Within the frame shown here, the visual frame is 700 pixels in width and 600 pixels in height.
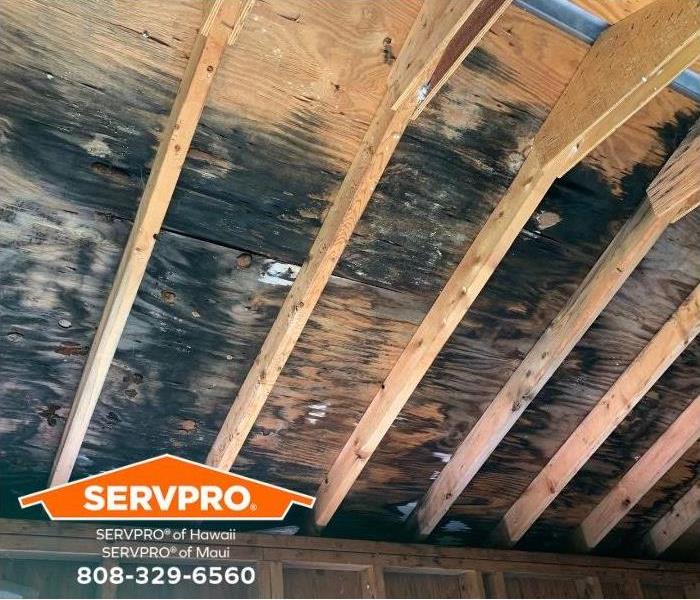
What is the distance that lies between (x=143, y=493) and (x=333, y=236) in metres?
1.24

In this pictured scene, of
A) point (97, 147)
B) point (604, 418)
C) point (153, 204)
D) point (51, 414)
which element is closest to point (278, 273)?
point (153, 204)

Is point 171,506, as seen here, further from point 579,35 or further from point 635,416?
point 579,35

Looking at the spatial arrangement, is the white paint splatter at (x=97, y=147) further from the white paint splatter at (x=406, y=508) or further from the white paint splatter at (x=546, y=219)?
the white paint splatter at (x=406, y=508)

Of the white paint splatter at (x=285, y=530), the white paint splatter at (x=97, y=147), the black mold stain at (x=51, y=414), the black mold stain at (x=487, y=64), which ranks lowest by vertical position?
the white paint splatter at (x=285, y=530)

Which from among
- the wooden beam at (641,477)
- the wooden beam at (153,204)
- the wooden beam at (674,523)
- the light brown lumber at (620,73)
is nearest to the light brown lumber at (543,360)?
the light brown lumber at (620,73)

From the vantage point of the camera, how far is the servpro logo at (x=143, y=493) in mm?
2412

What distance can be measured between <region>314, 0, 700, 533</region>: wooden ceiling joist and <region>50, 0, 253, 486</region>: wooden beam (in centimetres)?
81

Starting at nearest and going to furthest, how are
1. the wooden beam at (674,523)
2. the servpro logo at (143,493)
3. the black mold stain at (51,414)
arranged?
1. the black mold stain at (51,414)
2. the servpro logo at (143,493)
3. the wooden beam at (674,523)

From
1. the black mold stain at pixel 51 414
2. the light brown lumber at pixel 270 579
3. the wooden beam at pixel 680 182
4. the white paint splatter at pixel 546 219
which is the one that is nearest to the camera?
the wooden beam at pixel 680 182

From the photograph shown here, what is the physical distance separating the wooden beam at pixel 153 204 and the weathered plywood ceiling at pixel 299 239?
0.05 metres

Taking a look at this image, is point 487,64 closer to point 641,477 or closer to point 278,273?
point 278,273

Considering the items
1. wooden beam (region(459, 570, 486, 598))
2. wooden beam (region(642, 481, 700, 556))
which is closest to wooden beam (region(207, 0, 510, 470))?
wooden beam (region(459, 570, 486, 598))

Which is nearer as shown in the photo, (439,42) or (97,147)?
(439,42)

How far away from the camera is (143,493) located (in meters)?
2.42
